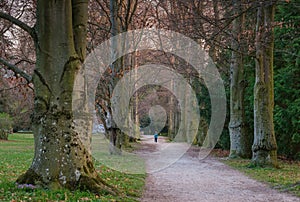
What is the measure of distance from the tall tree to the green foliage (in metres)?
12.4

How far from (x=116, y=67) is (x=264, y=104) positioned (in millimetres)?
8945

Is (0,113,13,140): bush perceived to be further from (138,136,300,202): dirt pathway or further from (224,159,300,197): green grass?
(224,159,300,197): green grass

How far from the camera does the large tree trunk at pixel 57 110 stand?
6.93 meters

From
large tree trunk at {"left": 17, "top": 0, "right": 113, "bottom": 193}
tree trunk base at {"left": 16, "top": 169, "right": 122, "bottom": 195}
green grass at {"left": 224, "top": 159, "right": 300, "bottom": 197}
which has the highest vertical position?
large tree trunk at {"left": 17, "top": 0, "right": 113, "bottom": 193}

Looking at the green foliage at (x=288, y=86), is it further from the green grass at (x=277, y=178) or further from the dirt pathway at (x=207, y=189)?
the dirt pathway at (x=207, y=189)

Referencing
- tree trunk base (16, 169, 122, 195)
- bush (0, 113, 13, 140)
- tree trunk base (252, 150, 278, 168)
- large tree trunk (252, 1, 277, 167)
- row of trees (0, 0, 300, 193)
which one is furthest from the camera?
bush (0, 113, 13, 140)

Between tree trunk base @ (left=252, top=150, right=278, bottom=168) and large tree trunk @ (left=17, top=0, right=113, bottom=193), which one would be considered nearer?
large tree trunk @ (left=17, top=0, right=113, bottom=193)

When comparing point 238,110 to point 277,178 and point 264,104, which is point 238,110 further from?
point 277,178

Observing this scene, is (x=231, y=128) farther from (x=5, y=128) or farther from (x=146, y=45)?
(x=5, y=128)

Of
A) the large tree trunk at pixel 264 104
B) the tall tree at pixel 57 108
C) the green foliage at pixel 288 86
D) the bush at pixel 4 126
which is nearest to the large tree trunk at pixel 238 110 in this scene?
the green foliage at pixel 288 86

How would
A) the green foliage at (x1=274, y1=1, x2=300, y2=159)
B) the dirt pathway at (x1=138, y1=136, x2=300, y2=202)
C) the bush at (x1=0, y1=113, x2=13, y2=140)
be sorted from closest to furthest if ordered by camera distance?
the dirt pathway at (x1=138, y1=136, x2=300, y2=202) → the green foliage at (x1=274, y1=1, x2=300, y2=159) → the bush at (x1=0, y1=113, x2=13, y2=140)

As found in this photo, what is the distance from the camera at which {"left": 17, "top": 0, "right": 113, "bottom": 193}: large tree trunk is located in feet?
22.7

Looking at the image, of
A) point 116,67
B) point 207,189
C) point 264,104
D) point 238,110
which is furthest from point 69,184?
point 238,110

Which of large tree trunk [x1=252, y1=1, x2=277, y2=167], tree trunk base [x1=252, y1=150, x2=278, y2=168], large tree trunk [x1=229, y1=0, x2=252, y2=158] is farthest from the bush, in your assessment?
tree trunk base [x1=252, y1=150, x2=278, y2=168]
